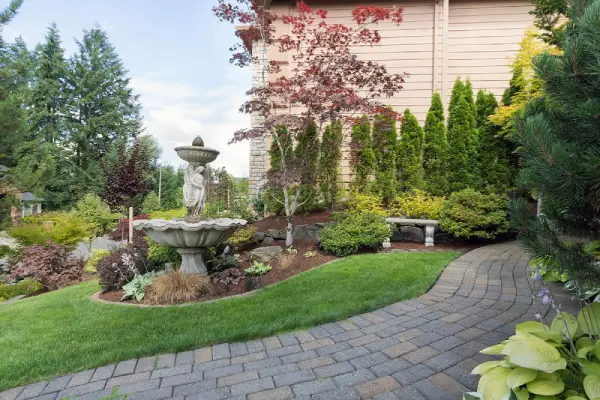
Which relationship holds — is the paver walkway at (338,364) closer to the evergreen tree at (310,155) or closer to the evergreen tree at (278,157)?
the evergreen tree at (310,155)

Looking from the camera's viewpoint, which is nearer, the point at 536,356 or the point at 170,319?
the point at 536,356

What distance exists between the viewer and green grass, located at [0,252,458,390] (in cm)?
230

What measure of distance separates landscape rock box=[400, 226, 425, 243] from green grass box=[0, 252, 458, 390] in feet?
6.84

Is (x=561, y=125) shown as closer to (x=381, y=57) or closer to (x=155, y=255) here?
(x=155, y=255)

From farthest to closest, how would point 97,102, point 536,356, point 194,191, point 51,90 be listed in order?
point 97,102 → point 51,90 → point 194,191 → point 536,356

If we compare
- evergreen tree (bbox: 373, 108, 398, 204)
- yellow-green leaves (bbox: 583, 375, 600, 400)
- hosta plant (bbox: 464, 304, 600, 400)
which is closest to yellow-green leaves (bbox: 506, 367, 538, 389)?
hosta plant (bbox: 464, 304, 600, 400)

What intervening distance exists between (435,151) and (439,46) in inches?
125

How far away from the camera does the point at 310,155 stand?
7.04 meters

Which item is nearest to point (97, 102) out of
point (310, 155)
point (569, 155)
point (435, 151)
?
point (310, 155)

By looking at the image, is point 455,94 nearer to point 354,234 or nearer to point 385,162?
point 385,162

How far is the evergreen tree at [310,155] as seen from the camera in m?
6.67

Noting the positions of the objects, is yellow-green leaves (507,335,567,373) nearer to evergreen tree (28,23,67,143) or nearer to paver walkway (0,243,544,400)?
paver walkway (0,243,544,400)

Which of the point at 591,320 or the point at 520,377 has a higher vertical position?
the point at 591,320

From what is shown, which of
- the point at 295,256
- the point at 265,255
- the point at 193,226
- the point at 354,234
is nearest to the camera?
the point at 193,226
